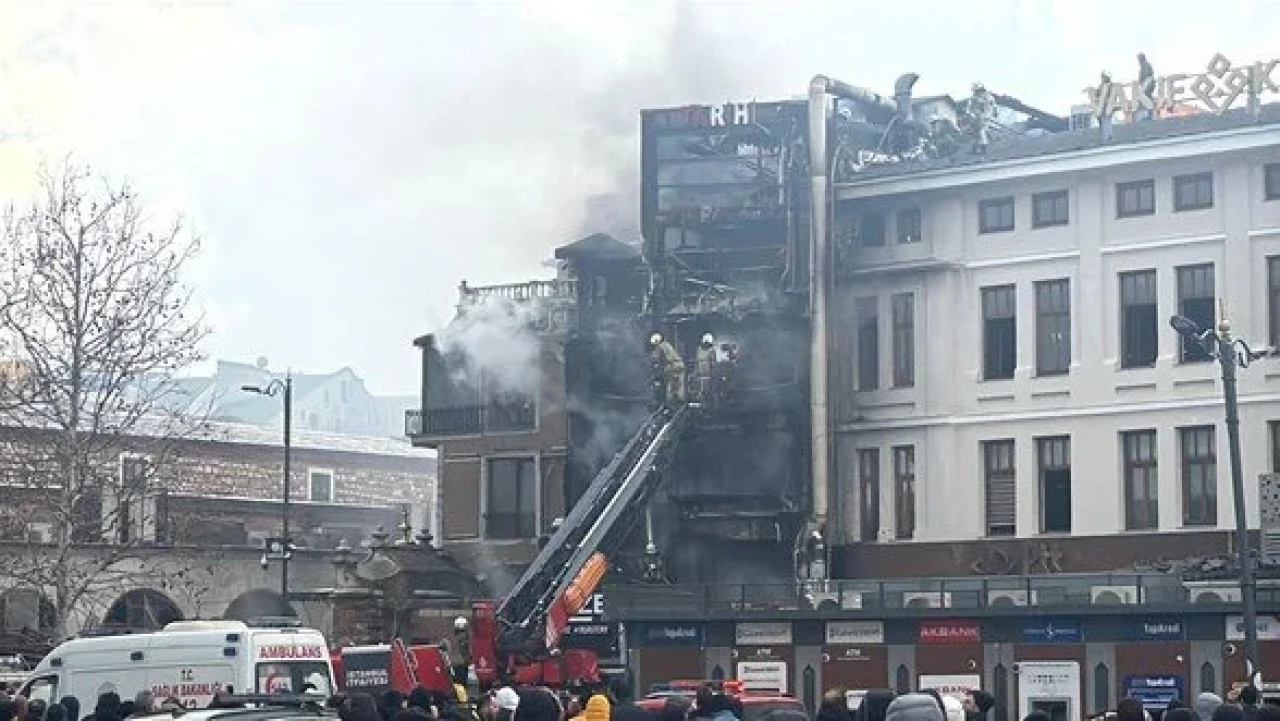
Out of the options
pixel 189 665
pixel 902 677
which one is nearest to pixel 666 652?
pixel 902 677

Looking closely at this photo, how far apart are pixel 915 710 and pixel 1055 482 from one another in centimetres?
4168

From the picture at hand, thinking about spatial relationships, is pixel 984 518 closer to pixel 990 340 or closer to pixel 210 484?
pixel 990 340

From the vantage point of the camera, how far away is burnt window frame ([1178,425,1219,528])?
2192 inches

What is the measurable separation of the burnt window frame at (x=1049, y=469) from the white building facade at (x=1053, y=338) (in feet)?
0.14

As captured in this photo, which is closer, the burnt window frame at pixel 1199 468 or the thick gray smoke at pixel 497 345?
the burnt window frame at pixel 1199 468

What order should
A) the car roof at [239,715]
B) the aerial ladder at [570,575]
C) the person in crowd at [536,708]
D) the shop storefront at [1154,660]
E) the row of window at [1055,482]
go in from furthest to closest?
1. the row of window at [1055,482]
2. the aerial ladder at [570,575]
3. the shop storefront at [1154,660]
4. the car roof at [239,715]
5. the person in crowd at [536,708]

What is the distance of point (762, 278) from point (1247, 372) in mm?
12021

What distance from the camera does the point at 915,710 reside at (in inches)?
696

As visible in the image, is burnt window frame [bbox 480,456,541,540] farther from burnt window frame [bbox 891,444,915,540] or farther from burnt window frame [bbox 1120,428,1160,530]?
burnt window frame [bbox 1120,428,1160,530]

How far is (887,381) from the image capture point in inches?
2426

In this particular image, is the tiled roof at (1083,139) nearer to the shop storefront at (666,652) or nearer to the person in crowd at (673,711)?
the shop storefront at (666,652)

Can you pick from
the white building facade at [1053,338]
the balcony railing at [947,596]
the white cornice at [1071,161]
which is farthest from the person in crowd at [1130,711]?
the white cornice at [1071,161]

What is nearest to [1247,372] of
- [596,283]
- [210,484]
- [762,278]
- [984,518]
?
[984,518]

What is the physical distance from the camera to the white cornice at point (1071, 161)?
180ft
